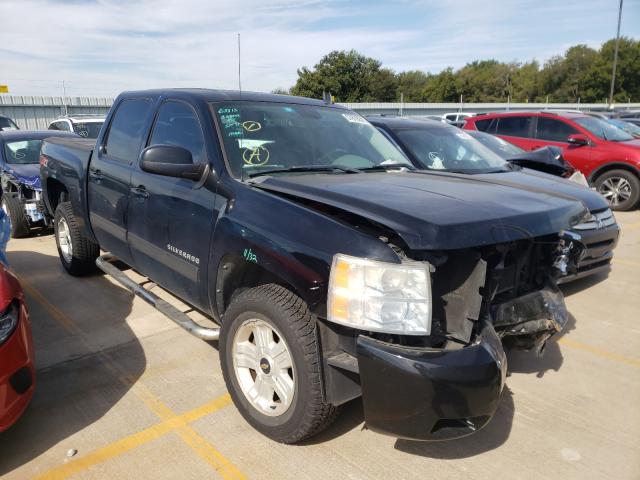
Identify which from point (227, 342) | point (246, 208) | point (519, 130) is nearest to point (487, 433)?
point (227, 342)

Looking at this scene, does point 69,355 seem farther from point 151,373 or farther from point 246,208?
point 246,208

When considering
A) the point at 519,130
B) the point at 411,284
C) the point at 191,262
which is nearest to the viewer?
the point at 411,284

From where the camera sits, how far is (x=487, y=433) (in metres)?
2.88

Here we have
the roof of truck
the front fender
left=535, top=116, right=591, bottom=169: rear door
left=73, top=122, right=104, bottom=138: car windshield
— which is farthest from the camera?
left=73, top=122, right=104, bottom=138: car windshield

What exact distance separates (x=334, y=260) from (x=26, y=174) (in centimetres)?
696

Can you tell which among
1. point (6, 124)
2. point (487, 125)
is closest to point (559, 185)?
point (487, 125)

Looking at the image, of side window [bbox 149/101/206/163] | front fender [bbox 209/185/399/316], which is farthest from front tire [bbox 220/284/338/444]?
side window [bbox 149/101/206/163]

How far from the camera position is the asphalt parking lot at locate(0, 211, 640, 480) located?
2.56m

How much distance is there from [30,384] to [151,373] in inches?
36.5

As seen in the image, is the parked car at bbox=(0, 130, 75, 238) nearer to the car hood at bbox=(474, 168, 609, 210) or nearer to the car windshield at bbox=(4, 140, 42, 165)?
the car windshield at bbox=(4, 140, 42, 165)

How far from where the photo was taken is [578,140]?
9.47m

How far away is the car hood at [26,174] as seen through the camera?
739 cm

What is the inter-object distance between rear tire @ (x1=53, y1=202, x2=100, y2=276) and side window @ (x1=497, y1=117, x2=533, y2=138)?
828 centimetres

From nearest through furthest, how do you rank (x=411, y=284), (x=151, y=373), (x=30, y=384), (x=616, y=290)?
1. (x=411, y=284)
2. (x=30, y=384)
3. (x=151, y=373)
4. (x=616, y=290)
